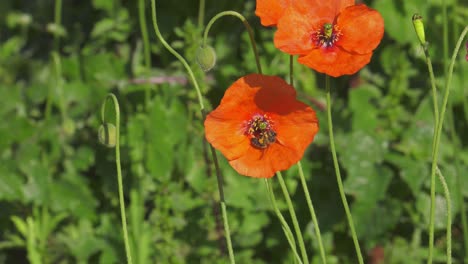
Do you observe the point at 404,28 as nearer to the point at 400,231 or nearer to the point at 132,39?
the point at 400,231

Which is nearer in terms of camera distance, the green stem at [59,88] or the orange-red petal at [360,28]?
the orange-red petal at [360,28]

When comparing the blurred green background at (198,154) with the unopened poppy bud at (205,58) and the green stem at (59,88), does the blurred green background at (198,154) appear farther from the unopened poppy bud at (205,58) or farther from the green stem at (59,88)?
the unopened poppy bud at (205,58)

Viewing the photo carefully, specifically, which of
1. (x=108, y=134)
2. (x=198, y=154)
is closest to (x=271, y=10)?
(x=108, y=134)

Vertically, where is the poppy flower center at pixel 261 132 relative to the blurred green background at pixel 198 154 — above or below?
above

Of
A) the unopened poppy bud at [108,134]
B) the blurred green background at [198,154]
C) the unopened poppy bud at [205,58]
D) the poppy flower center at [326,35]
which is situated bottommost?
the blurred green background at [198,154]

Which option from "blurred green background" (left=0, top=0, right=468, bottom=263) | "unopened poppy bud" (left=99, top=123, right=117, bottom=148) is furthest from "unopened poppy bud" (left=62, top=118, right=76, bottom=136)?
"unopened poppy bud" (left=99, top=123, right=117, bottom=148)

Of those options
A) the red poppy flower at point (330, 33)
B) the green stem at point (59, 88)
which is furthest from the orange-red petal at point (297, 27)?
the green stem at point (59, 88)

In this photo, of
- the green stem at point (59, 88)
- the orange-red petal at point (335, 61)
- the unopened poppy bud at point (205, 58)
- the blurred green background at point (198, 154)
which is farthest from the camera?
the green stem at point (59, 88)

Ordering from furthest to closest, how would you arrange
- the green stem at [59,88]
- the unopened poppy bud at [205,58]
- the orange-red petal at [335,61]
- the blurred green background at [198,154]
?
1. the green stem at [59,88]
2. the blurred green background at [198,154]
3. the unopened poppy bud at [205,58]
4. the orange-red petal at [335,61]
